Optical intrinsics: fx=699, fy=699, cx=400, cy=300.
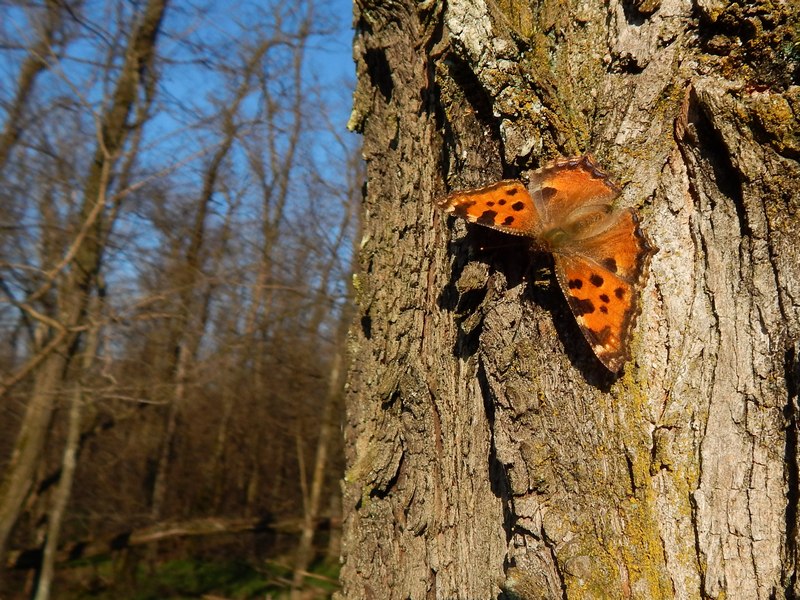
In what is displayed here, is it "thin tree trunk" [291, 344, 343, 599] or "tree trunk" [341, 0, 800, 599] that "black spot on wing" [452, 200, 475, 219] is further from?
"thin tree trunk" [291, 344, 343, 599]

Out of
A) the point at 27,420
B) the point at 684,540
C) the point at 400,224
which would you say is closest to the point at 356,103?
the point at 400,224

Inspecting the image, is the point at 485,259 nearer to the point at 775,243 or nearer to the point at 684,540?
the point at 775,243

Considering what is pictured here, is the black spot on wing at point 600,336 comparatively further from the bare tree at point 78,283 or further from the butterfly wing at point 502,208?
the bare tree at point 78,283

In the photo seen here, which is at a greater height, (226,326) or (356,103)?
(226,326)

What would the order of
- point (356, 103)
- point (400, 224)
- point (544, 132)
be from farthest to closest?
1. point (356, 103)
2. point (400, 224)
3. point (544, 132)

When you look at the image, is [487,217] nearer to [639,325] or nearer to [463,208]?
[463,208]

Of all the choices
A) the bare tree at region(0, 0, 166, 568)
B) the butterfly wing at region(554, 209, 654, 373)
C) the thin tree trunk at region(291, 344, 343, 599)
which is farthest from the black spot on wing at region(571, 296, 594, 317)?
the thin tree trunk at region(291, 344, 343, 599)
